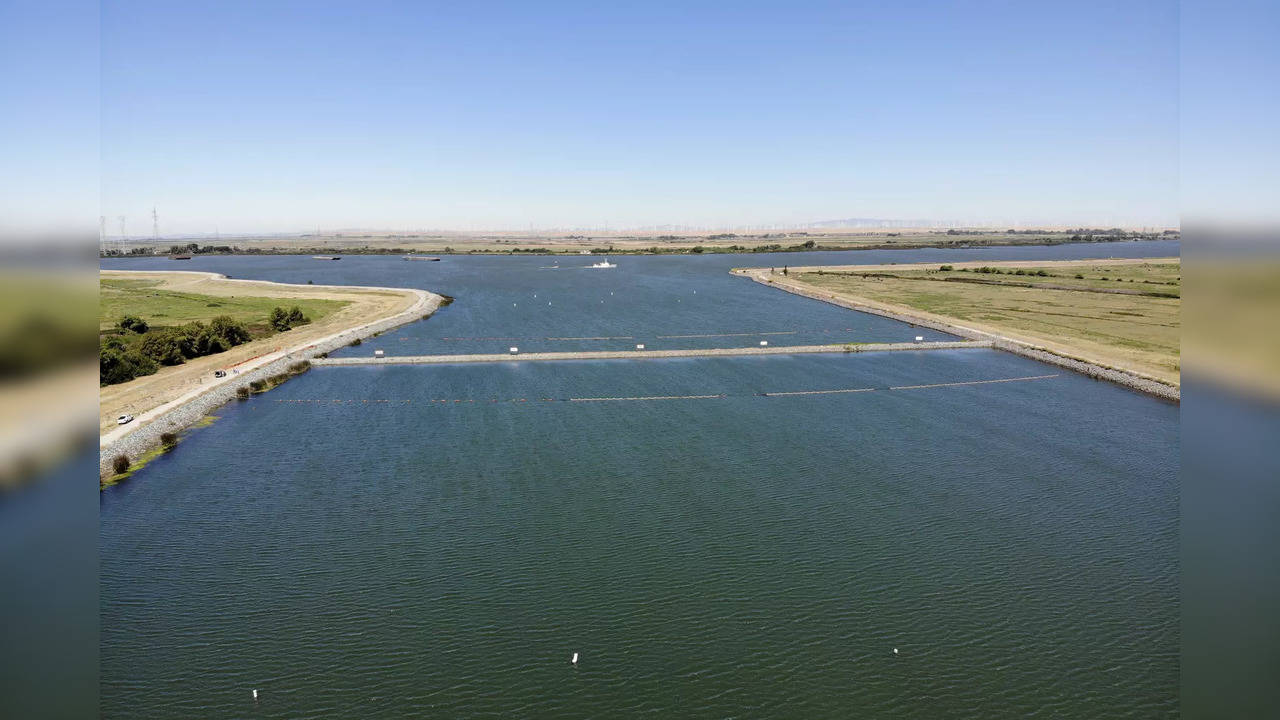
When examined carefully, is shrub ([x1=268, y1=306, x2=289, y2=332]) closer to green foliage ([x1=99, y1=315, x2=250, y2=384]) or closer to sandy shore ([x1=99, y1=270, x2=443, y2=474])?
sandy shore ([x1=99, y1=270, x2=443, y2=474])

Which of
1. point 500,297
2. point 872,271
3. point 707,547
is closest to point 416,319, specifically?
point 500,297

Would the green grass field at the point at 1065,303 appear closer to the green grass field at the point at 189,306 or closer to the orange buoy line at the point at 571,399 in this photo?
the orange buoy line at the point at 571,399

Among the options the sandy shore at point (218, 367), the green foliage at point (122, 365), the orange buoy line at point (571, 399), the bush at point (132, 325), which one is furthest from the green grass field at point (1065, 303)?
the bush at point (132, 325)

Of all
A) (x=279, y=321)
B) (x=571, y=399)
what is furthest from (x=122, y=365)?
(x=571, y=399)

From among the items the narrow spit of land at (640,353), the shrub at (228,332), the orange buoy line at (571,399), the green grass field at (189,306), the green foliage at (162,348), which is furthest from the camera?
the green grass field at (189,306)

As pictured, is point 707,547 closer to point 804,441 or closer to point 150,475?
Answer: point 804,441

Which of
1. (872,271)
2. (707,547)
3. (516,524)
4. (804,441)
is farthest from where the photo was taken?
(872,271)
